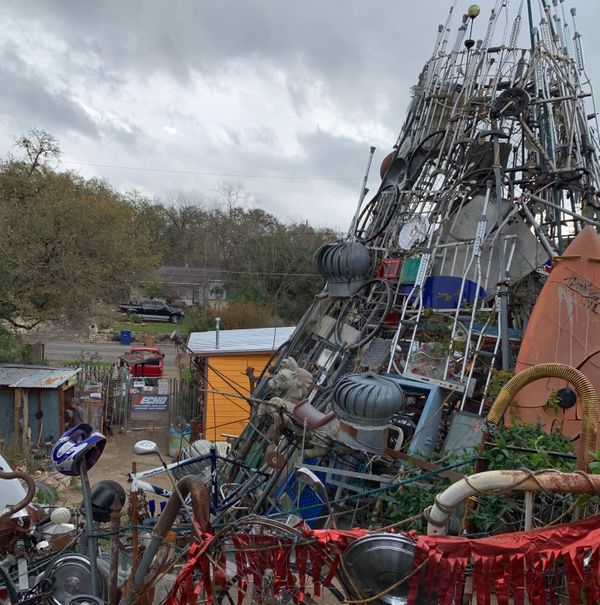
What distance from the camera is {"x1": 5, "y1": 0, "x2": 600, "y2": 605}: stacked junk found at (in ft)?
11.8

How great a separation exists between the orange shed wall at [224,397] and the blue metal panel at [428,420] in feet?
20.5

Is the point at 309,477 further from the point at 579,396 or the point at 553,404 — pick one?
the point at 553,404

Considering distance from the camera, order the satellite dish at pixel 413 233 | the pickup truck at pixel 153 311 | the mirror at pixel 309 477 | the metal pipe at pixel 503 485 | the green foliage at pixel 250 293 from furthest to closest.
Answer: the pickup truck at pixel 153 311 < the green foliage at pixel 250 293 < the satellite dish at pixel 413 233 < the mirror at pixel 309 477 < the metal pipe at pixel 503 485

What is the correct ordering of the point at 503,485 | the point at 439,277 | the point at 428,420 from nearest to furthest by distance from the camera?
the point at 503,485 → the point at 428,420 → the point at 439,277

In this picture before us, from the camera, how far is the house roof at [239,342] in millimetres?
14344

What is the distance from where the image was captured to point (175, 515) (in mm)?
4059

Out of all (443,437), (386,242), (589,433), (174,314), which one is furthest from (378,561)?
(174,314)

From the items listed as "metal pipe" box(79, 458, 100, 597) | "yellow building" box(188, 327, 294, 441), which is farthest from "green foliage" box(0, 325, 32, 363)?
"metal pipe" box(79, 458, 100, 597)

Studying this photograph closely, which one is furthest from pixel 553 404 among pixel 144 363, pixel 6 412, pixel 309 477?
pixel 144 363

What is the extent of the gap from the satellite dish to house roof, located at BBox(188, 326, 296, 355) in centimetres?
447

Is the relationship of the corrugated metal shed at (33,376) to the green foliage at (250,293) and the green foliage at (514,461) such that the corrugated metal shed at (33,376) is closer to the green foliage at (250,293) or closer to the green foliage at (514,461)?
the green foliage at (514,461)

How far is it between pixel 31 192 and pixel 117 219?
10.9 ft

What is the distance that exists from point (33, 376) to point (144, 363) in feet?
20.8

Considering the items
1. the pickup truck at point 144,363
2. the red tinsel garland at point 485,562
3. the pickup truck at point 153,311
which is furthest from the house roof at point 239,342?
the pickup truck at point 153,311
